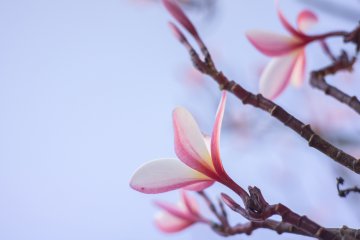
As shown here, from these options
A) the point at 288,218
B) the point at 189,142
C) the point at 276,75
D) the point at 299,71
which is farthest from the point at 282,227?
the point at 299,71

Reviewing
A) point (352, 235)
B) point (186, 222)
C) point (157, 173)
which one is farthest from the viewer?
point (186, 222)

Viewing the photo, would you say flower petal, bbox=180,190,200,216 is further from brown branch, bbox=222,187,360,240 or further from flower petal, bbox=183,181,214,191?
brown branch, bbox=222,187,360,240

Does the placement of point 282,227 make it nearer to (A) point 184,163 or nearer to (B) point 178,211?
(A) point 184,163

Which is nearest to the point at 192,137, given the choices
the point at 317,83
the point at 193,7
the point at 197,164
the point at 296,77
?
the point at 197,164

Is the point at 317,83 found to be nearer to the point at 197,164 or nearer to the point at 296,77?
the point at 296,77

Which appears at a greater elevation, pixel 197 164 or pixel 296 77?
pixel 296 77

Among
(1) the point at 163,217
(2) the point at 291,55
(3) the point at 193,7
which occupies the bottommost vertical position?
(1) the point at 163,217
